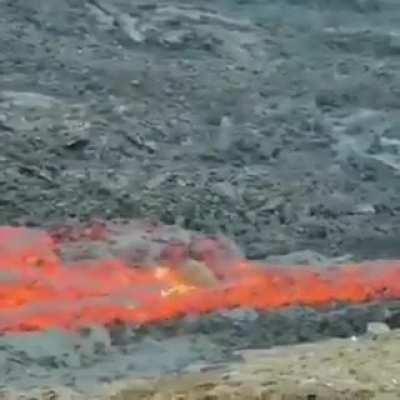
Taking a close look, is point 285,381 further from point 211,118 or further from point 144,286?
point 211,118

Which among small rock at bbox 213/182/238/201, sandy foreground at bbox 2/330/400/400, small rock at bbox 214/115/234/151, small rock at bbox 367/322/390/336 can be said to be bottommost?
small rock at bbox 213/182/238/201

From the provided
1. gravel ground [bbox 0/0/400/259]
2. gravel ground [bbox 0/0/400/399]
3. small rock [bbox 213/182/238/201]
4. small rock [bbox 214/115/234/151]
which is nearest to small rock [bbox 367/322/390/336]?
gravel ground [bbox 0/0/400/399]

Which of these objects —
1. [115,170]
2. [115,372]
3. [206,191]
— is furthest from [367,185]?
[115,372]

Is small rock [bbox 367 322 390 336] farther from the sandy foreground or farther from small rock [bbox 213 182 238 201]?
small rock [bbox 213 182 238 201]

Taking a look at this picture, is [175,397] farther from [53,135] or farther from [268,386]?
[53,135]

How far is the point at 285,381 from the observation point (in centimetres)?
340

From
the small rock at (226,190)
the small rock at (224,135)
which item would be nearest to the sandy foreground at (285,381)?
the small rock at (226,190)

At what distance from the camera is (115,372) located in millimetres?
3703

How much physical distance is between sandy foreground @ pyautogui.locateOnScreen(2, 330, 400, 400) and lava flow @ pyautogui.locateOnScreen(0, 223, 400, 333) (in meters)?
0.57

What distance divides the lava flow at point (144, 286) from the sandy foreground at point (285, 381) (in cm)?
57

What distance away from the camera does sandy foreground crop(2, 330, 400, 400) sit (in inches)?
130

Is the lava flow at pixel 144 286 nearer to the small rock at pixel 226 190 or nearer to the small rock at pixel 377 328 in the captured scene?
the small rock at pixel 377 328

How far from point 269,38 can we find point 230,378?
3.81 metres

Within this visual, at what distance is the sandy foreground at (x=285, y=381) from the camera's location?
3.30 m
